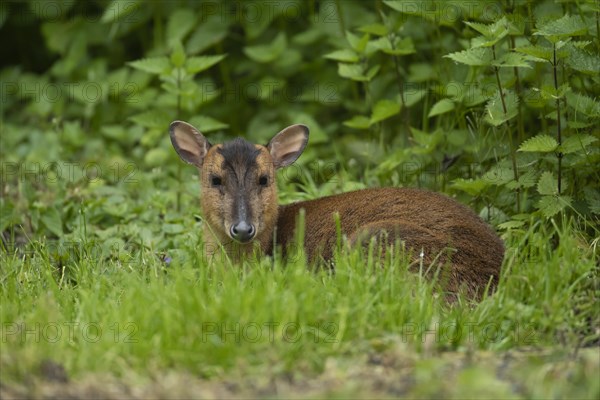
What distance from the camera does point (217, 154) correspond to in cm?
699

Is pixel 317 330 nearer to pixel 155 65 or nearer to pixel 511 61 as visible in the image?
pixel 511 61

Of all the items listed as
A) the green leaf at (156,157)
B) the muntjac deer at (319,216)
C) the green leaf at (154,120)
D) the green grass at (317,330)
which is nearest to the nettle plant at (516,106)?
the muntjac deer at (319,216)

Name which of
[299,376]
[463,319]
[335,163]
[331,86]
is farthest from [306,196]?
[299,376]

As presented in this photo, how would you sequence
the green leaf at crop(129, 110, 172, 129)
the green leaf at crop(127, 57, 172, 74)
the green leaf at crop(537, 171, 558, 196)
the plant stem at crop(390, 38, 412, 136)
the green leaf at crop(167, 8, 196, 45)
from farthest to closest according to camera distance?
the green leaf at crop(167, 8, 196, 45), the green leaf at crop(129, 110, 172, 129), the green leaf at crop(127, 57, 172, 74), the plant stem at crop(390, 38, 412, 136), the green leaf at crop(537, 171, 558, 196)

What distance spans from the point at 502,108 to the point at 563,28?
0.86 m

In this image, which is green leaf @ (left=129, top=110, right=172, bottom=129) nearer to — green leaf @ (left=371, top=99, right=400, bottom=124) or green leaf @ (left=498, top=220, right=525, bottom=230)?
green leaf @ (left=371, top=99, right=400, bottom=124)

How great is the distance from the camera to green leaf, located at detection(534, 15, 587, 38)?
20.2 feet

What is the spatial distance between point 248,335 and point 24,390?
1.04m

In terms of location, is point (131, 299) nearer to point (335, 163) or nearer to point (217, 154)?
point (217, 154)

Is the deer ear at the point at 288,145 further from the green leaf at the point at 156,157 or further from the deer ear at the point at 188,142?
the green leaf at the point at 156,157

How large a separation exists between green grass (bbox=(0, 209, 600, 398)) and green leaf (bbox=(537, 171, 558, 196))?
0.71 meters

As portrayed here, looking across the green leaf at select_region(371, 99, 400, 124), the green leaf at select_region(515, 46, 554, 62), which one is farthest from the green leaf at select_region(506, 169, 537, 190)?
the green leaf at select_region(371, 99, 400, 124)

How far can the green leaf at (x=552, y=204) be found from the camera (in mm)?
6492

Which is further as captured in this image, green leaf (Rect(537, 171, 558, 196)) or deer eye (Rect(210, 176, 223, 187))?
deer eye (Rect(210, 176, 223, 187))
